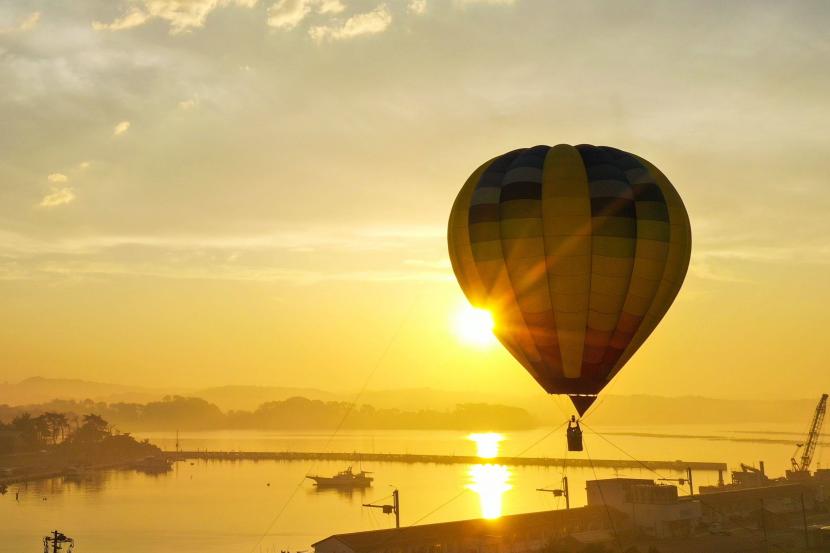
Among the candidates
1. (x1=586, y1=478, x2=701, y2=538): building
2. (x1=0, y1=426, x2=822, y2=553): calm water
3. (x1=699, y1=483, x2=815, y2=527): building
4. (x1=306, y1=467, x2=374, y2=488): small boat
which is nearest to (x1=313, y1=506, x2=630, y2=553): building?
(x1=586, y1=478, x2=701, y2=538): building

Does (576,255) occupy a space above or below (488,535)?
above

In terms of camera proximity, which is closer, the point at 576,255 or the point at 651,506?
the point at 576,255

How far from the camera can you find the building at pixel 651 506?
73.5 m

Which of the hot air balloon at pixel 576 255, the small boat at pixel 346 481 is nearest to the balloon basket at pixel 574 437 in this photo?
the hot air balloon at pixel 576 255

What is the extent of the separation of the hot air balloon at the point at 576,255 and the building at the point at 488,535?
25096mm

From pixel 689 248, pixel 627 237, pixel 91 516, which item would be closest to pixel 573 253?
pixel 627 237

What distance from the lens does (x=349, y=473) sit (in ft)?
610

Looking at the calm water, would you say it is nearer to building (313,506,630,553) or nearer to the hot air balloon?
building (313,506,630,553)

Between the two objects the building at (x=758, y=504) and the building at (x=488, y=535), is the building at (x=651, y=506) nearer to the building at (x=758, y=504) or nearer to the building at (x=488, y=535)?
the building at (x=488, y=535)

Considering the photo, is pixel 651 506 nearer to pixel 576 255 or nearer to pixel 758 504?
pixel 758 504

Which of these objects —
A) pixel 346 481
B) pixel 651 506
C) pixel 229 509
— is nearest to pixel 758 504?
pixel 651 506

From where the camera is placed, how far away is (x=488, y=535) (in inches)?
2522

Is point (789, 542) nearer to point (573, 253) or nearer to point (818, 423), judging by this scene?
point (573, 253)

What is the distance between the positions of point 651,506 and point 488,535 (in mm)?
17778
